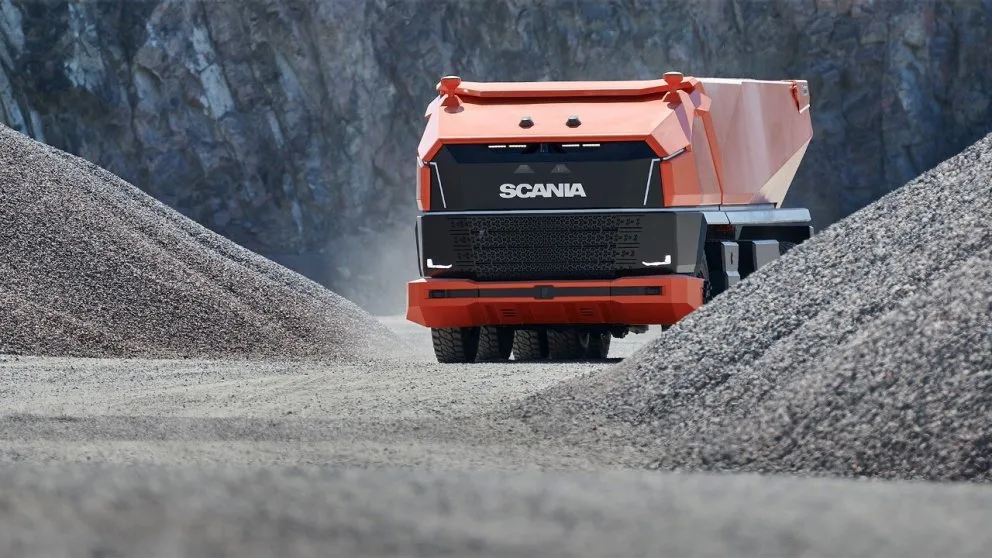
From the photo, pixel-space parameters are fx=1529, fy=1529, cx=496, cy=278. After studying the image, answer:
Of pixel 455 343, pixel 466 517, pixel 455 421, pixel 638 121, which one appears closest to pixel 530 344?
pixel 455 343

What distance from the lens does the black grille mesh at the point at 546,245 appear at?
1358 centimetres

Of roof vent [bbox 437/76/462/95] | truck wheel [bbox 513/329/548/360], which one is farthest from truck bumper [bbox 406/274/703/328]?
roof vent [bbox 437/76/462/95]

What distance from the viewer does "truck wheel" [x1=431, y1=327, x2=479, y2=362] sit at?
14266 mm

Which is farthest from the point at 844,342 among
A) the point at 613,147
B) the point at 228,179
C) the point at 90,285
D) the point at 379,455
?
the point at 228,179

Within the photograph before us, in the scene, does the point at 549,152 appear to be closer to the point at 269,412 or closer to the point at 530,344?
the point at 530,344

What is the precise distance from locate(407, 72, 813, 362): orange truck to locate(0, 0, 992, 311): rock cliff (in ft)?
72.6

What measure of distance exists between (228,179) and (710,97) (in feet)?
77.6

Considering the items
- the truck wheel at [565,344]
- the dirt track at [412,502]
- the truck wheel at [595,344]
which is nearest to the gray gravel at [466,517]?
the dirt track at [412,502]

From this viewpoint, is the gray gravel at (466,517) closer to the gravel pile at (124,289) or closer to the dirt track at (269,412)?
the dirt track at (269,412)

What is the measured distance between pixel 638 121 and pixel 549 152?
2.76ft

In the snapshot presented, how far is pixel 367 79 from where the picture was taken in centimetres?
3709

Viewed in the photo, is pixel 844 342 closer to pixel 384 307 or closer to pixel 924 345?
pixel 924 345

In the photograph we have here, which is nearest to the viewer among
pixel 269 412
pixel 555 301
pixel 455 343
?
pixel 269 412

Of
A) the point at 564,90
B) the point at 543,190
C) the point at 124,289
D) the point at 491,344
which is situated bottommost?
the point at 491,344
